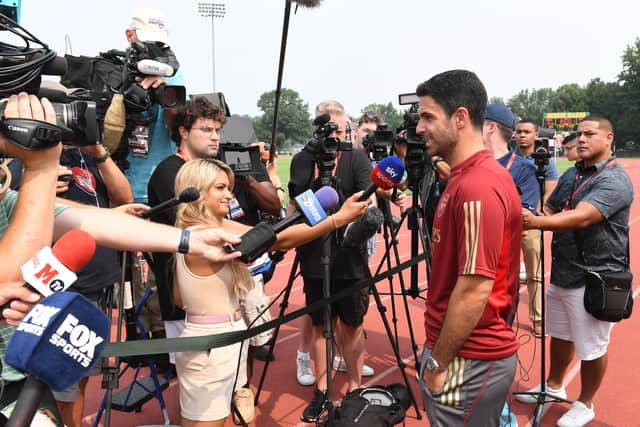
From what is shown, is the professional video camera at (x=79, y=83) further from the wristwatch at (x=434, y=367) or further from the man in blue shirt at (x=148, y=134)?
the wristwatch at (x=434, y=367)

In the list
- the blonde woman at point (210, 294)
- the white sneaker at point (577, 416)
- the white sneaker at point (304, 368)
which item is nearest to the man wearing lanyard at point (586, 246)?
the white sneaker at point (577, 416)

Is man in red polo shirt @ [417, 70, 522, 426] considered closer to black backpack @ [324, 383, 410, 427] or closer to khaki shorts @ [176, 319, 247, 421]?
black backpack @ [324, 383, 410, 427]

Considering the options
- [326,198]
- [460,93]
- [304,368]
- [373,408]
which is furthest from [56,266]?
[304,368]

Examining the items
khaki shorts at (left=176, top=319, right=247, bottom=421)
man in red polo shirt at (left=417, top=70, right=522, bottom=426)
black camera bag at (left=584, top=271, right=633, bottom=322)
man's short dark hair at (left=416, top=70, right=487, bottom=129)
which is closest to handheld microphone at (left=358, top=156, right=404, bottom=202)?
man in red polo shirt at (left=417, top=70, right=522, bottom=426)

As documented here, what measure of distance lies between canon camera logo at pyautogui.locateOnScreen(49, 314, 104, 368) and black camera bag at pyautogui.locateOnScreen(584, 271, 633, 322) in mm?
3380

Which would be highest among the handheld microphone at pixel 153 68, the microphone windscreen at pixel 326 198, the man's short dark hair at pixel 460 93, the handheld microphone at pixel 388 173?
the handheld microphone at pixel 153 68

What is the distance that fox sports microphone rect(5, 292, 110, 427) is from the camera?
3.04 ft

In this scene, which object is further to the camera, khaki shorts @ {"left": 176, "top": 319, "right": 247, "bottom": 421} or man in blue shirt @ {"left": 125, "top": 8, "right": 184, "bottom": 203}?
man in blue shirt @ {"left": 125, "top": 8, "right": 184, "bottom": 203}

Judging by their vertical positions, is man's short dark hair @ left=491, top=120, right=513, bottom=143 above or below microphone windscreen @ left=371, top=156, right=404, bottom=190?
above

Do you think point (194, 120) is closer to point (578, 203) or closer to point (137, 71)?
point (137, 71)

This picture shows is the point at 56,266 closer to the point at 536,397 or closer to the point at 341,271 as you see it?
the point at 341,271

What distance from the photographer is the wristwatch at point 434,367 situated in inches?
80.7

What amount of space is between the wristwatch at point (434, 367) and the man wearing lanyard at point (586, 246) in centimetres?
153

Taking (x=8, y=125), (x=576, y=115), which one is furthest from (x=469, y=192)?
(x=576, y=115)
